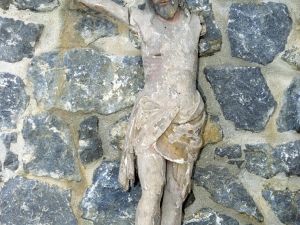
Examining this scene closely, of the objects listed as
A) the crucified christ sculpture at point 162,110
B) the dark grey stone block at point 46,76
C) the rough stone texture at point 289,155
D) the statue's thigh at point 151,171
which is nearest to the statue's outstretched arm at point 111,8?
the crucified christ sculpture at point 162,110

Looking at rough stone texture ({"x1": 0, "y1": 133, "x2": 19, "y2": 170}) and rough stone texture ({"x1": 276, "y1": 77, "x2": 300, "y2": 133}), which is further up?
rough stone texture ({"x1": 276, "y1": 77, "x2": 300, "y2": 133})

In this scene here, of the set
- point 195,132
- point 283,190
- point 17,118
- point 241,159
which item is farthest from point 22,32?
point 283,190

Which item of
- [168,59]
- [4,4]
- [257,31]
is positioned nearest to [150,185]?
[168,59]

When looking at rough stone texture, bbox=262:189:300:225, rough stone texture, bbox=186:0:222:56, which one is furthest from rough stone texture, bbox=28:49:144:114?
rough stone texture, bbox=262:189:300:225

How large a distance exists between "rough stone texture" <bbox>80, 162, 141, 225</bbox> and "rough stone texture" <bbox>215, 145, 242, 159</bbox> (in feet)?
0.94

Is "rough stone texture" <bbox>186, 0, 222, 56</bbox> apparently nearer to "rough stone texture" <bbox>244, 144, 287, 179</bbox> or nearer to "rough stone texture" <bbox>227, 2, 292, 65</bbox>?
"rough stone texture" <bbox>227, 2, 292, 65</bbox>

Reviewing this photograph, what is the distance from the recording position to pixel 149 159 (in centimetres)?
160

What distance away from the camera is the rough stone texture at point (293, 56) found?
5.76 feet

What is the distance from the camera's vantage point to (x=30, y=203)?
1.75 m

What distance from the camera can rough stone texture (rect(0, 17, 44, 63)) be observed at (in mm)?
1730

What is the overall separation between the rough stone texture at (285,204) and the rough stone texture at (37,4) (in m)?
0.90

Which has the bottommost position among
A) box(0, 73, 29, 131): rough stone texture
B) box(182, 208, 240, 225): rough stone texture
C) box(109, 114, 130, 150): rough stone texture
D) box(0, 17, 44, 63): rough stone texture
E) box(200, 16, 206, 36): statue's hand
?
box(182, 208, 240, 225): rough stone texture

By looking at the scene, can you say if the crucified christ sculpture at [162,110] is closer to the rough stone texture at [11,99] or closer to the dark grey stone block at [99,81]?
the dark grey stone block at [99,81]

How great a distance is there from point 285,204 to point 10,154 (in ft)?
2.94
